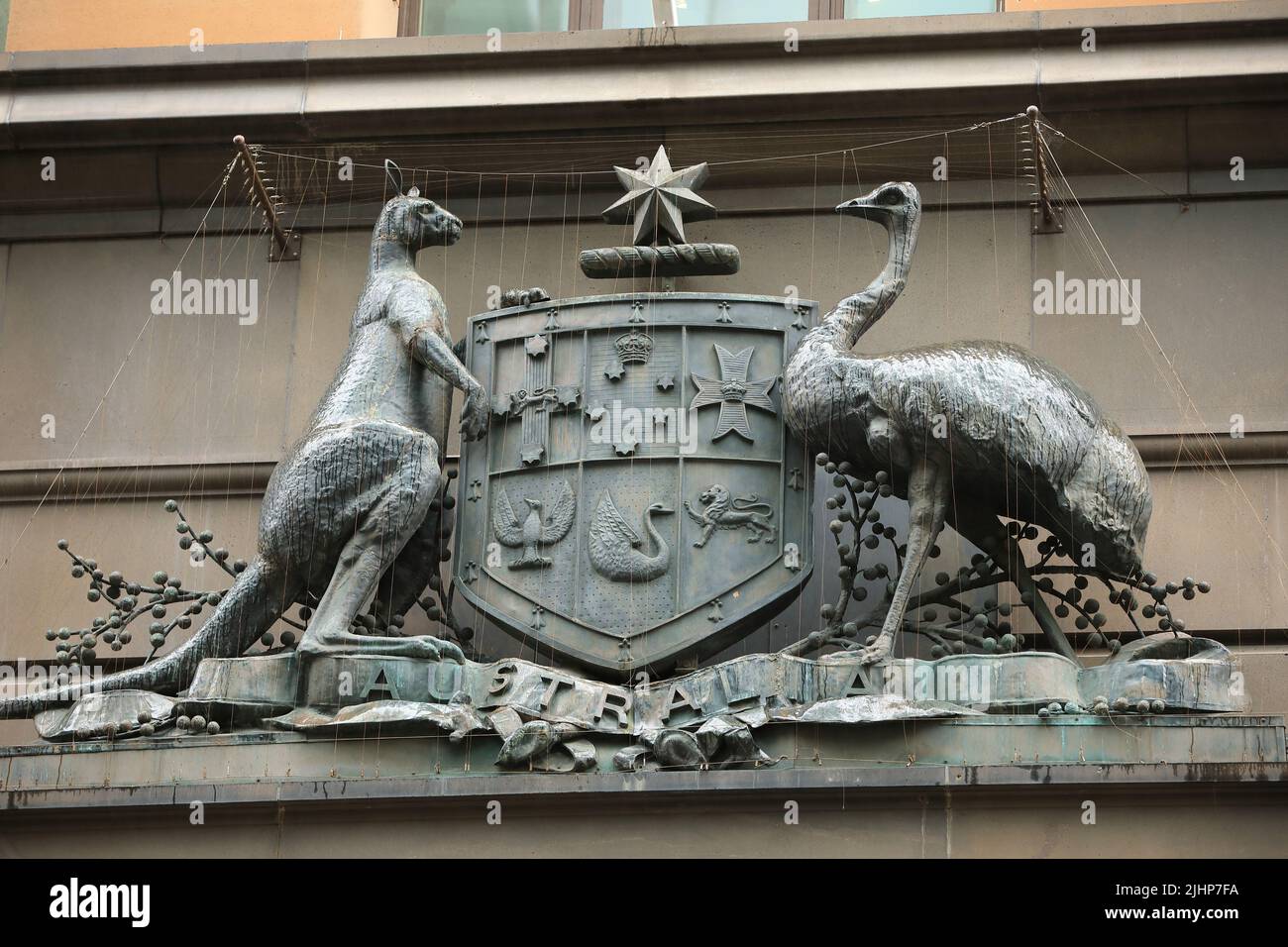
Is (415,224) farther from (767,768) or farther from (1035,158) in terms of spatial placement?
(767,768)

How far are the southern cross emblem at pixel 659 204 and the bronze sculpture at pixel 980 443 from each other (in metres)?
1.26

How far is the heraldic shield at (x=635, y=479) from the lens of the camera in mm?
10711

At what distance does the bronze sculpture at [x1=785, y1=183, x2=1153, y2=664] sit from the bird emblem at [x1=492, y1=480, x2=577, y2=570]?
983mm

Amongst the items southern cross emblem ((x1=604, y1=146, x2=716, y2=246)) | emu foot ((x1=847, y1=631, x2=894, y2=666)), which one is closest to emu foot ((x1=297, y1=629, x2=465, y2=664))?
emu foot ((x1=847, y1=631, x2=894, y2=666))

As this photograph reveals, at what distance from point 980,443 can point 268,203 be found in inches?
154

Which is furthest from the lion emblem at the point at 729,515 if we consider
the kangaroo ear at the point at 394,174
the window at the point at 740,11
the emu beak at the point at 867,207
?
the window at the point at 740,11

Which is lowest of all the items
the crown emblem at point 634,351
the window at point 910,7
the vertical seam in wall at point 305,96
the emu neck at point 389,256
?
the crown emblem at point 634,351

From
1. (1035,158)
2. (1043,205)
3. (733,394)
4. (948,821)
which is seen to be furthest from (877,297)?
(948,821)

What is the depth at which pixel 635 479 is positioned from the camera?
10.9m

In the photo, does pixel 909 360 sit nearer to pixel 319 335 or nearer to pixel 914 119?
pixel 914 119

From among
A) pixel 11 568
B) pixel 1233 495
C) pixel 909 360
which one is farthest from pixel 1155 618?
pixel 11 568

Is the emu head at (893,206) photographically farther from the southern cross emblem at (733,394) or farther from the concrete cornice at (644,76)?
the concrete cornice at (644,76)

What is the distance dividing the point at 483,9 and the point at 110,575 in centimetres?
380

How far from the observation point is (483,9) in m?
13.4
